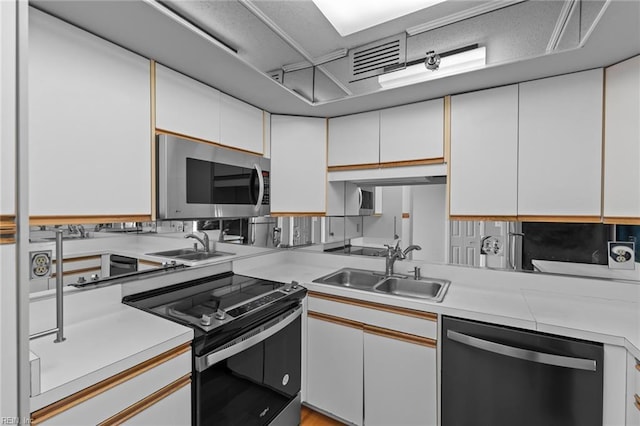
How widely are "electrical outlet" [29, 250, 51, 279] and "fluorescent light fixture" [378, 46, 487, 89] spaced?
183 cm

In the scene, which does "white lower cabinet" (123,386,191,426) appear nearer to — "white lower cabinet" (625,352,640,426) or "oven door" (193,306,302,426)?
"oven door" (193,306,302,426)

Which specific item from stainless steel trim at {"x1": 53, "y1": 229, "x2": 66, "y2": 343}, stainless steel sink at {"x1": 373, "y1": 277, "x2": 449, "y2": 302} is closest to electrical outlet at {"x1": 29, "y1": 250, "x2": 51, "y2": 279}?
stainless steel trim at {"x1": 53, "y1": 229, "x2": 66, "y2": 343}

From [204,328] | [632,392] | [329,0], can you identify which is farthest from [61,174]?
[632,392]

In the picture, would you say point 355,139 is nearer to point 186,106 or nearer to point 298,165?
point 298,165

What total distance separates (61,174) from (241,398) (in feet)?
4.16

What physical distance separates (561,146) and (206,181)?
198 cm

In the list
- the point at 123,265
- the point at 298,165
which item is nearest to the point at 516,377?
the point at 298,165

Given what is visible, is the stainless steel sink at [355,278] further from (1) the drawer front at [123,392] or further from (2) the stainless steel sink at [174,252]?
(1) the drawer front at [123,392]

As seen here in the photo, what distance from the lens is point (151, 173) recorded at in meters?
1.42

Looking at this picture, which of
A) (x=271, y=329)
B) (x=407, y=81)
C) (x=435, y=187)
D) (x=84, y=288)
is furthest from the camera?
(x=435, y=187)

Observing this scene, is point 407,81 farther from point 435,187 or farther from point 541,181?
point 541,181

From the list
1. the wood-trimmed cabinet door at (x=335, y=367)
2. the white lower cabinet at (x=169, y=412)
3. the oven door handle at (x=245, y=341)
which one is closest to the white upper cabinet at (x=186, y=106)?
the oven door handle at (x=245, y=341)

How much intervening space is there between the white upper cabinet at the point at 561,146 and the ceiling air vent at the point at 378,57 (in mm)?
739

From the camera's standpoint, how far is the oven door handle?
1.23 m
